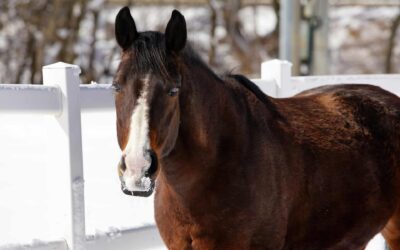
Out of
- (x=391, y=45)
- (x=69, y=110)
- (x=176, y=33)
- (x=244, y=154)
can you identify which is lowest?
(x=391, y=45)

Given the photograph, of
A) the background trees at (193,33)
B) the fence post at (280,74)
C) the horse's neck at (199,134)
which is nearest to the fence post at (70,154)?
the horse's neck at (199,134)

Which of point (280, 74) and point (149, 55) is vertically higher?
point (149, 55)

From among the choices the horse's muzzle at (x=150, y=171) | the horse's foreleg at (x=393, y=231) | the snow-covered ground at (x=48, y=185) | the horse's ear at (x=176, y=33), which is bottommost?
the horse's foreleg at (x=393, y=231)

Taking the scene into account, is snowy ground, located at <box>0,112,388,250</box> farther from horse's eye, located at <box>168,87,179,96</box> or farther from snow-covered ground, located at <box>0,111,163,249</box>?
horse's eye, located at <box>168,87,179,96</box>

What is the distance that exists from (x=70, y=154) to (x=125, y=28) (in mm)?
1247

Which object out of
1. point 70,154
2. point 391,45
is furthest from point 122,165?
point 391,45

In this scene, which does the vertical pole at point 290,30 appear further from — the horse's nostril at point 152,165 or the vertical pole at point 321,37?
the horse's nostril at point 152,165

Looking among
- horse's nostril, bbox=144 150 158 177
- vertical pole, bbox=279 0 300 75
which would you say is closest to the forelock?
horse's nostril, bbox=144 150 158 177

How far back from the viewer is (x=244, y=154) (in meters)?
3.27

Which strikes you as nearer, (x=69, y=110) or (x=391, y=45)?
(x=69, y=110)

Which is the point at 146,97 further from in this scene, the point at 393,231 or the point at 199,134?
the point at 393,231

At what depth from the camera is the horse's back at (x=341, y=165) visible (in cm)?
360

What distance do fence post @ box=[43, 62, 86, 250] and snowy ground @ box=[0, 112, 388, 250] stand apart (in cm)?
6

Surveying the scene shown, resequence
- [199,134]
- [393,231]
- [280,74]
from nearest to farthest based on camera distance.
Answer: [199,134] < [393,231] < [280,74]
